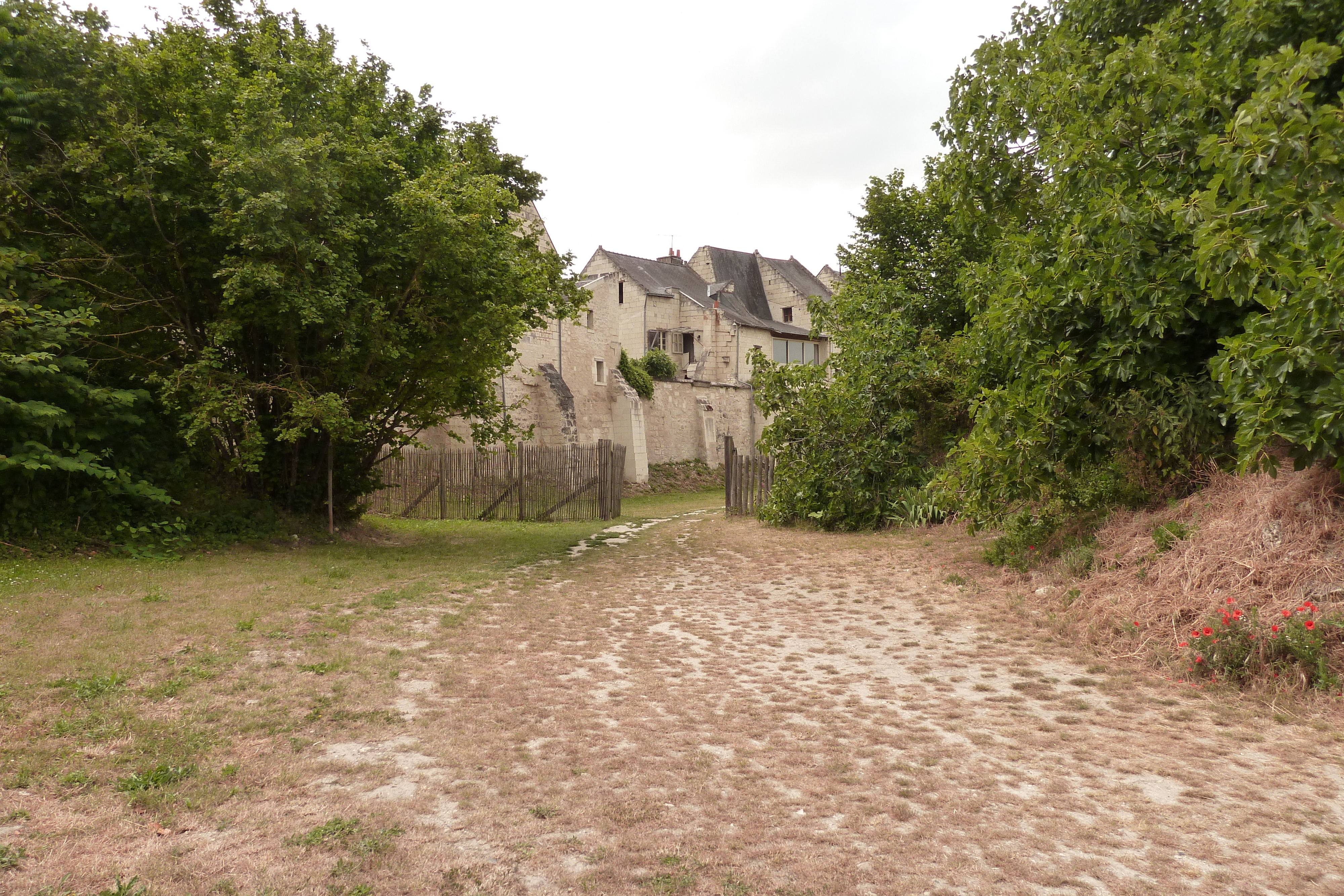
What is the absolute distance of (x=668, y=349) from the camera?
39781mm

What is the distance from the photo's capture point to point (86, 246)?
33.1 ft

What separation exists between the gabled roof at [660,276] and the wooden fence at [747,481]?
22032 millimetres

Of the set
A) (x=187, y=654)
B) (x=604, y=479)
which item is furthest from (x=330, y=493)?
(x=604, y=479)

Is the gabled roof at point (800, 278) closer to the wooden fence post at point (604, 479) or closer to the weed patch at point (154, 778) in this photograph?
the wooden fence post at point (604, 479)

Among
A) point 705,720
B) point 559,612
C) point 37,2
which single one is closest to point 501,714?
point 705,720

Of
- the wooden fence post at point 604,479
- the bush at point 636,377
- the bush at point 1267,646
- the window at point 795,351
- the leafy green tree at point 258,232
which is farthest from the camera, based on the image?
the window at point 795,351

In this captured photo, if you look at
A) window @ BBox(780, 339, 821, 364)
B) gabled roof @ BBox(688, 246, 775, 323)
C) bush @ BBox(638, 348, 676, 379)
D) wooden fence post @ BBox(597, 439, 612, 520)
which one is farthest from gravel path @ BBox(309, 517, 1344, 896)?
gabled roof @ BBox(688, 246, 775, 323)

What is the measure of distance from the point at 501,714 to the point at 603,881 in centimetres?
206

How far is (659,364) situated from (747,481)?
17904 millimetres

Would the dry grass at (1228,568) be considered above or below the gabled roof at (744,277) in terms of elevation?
below

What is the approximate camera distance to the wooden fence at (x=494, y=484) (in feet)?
59.1

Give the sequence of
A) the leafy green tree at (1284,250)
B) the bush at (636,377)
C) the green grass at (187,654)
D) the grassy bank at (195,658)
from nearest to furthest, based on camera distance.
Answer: the grassy bank at (195,658) → the green grass at (187,654) → the leafy green tree at (1284,250) → the bush at (636,377)

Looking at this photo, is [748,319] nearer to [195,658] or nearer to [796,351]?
[796,351]

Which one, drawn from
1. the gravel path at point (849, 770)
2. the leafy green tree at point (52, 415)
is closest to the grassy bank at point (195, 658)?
the gravel path at point (849, 770)
